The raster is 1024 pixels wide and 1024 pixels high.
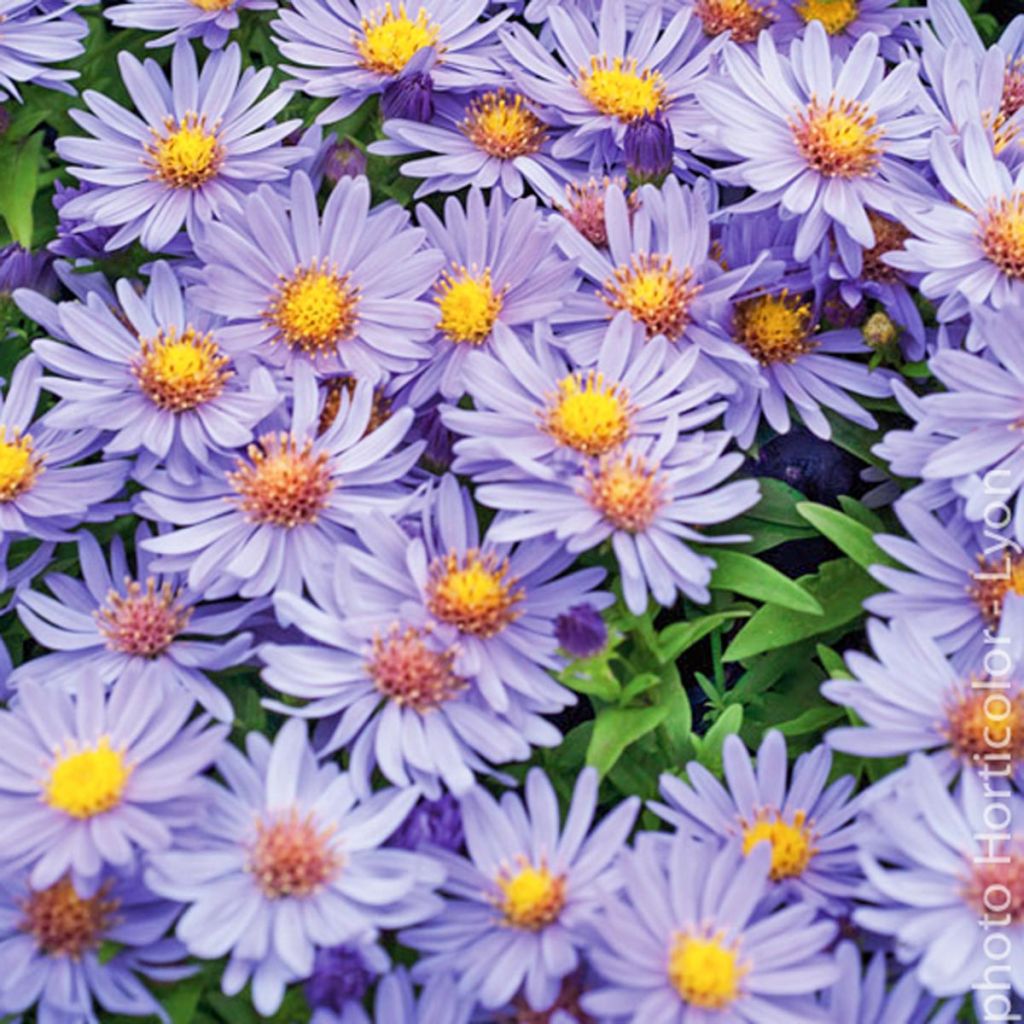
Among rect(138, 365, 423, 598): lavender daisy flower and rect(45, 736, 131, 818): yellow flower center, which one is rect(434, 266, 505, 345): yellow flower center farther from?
rect(45, 736, 131, 818): yellow flower center

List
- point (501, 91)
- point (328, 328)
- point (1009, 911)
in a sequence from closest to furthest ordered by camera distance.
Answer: point (1009, 911) → point (328, 328) → point (501, 91)

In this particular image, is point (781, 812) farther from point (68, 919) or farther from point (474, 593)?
point (68, 919)

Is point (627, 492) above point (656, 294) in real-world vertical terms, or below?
below

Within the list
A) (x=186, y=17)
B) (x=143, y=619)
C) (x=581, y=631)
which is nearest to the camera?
(x=581, y=631)

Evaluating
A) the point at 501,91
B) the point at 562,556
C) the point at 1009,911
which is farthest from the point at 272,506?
the point at 1009,911

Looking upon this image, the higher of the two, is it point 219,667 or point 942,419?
point 942,419

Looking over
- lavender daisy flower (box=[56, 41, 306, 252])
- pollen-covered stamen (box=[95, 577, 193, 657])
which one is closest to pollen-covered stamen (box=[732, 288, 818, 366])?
lavender daisy flower (box=[56, 41, 306, 252])

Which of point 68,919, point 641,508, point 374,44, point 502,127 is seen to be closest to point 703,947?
point 641,508

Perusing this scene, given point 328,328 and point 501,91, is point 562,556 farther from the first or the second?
point 501,91

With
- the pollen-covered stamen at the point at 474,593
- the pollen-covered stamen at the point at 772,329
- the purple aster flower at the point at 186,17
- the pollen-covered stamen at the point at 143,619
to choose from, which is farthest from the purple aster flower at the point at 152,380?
the pollen-covered stamen at the point at 772,329
